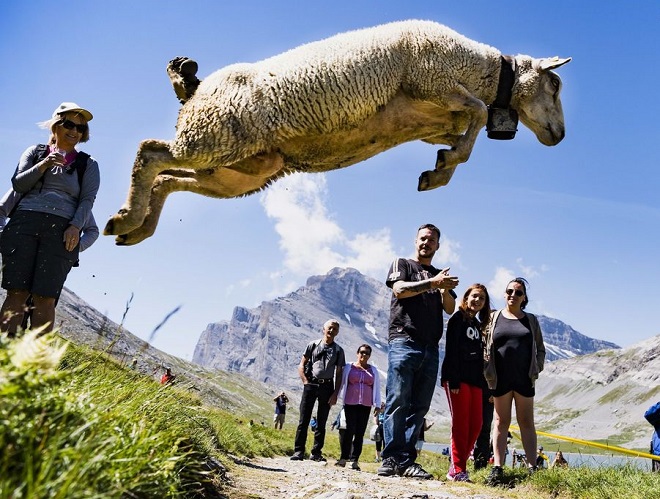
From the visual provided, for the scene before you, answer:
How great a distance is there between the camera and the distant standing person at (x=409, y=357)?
24.5ft

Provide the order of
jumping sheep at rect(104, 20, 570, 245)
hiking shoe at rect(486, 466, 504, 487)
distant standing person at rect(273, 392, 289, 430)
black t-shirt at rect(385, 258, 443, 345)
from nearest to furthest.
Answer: jumping sheep at rect(104, 20, 570, 245), hiking shoe at rect(486, 466, 504, 487), black t-shirt at rect(385, 258, 443, 345), distant standing person at rect(273, 392, 289, 430)

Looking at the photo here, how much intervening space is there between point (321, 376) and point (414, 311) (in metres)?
4.34

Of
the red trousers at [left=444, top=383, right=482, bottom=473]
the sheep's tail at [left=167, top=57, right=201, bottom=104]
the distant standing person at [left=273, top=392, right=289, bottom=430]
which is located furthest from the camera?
the distant standing person at [left=273, top=392, right=289, bottom=430]

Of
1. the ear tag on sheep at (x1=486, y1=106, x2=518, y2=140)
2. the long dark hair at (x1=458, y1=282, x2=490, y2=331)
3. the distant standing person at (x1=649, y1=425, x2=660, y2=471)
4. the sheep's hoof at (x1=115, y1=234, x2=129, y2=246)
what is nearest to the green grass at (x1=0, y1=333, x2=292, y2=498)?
the sheep's hoof at (x1=115, y1=234, x2=129, y2=246)

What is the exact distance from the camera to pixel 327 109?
5.96 m

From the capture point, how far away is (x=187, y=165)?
606 centimetres

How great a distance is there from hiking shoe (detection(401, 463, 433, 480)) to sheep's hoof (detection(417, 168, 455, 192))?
3.67 meters

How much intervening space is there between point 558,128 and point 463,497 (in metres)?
4.44

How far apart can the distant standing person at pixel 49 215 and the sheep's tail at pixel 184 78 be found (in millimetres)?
1186

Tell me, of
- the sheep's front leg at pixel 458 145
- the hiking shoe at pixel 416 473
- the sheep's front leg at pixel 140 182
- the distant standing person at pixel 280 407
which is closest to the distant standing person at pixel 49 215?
the sheep's front leg at pixel 140 182

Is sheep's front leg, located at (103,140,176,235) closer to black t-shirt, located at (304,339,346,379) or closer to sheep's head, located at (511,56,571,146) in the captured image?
sheep's head, located at (511,56,571,146)

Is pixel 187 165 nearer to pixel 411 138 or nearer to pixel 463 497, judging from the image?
pixel 411 138

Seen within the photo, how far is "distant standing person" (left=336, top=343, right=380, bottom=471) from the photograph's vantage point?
1181 cm

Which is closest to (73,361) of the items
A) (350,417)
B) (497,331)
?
(497,331)
